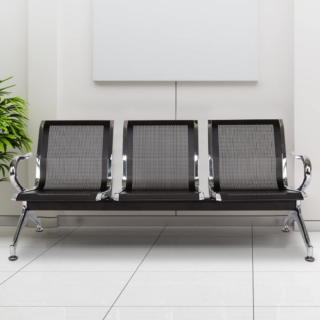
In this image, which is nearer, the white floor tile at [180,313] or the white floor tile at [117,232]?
the white floor tile at [180,313]

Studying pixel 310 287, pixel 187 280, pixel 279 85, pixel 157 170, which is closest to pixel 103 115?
pixel 157 170

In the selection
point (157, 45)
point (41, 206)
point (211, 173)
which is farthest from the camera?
point (157, 45)

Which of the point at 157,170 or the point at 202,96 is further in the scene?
the point at 202,96

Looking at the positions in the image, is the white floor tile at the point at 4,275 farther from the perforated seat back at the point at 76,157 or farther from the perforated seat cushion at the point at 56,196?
the perforated seat back at the point at 76,157

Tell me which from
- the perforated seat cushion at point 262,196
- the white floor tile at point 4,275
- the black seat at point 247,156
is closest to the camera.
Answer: the white floor tile at point 4,275

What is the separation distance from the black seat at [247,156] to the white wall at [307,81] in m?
0.42

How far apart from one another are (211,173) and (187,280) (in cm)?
133

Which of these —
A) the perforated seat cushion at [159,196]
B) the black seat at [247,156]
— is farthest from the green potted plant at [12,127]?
the black seat at [247,156]

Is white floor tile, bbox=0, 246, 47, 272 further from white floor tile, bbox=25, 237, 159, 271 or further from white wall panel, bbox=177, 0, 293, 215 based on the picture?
white wall panel, bbox=177, 0, 293, 215

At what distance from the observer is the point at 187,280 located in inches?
114

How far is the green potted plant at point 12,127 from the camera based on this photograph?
4062mm

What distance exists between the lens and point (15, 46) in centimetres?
469

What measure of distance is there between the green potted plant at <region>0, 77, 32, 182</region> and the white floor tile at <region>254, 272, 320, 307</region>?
2322 mm

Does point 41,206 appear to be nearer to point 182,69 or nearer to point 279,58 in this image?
point 182,69
